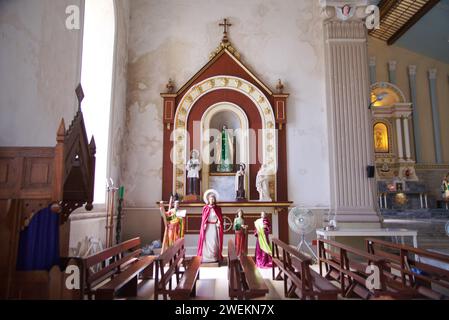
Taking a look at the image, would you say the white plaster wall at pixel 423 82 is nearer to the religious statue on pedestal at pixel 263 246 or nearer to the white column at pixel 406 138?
the white column at pixel 406 138

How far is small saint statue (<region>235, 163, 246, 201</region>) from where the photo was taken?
867 centimetres

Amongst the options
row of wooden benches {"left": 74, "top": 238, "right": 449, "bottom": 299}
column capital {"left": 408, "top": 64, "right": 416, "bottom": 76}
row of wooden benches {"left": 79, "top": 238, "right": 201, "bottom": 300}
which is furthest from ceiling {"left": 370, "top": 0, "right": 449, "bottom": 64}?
row of wooden benches {"left": 79, "top": 238, "right": 201, "bottom": 300}

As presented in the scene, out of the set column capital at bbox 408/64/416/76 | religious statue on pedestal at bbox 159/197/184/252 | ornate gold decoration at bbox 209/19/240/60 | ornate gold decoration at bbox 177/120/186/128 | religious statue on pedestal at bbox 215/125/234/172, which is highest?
column capital at bbox 408/64/416/76

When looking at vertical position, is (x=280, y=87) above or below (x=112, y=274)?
above

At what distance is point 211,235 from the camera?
7238 millimetres

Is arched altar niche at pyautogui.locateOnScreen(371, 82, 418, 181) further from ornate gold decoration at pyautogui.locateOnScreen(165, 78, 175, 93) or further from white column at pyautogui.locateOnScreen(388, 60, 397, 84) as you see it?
ornate gold decoration at pyautogui.locateOnScreen(165, 78, 175, 93)

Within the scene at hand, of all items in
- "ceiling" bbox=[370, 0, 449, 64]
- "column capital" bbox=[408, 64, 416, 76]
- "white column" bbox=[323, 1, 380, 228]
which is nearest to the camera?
"white column" bbox=[323, 1, 380, 228]

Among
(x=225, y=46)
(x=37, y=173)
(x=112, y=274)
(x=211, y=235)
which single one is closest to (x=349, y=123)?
(x=225, y=46)

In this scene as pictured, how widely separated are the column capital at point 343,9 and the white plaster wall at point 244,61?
0.44 meters

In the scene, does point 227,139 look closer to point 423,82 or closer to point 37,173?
point 37,173

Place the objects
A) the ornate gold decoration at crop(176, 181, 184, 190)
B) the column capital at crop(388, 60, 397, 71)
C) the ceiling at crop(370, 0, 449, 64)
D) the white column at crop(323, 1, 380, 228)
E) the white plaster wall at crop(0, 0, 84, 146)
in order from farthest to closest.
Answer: the column capital at crop(388, 60, 397, 71) → the ceiling at crop(370, 0, 449, 64) → the ornate gold decoration at crop(176, 181, 184, 190) → the white column at crop(323, 1, 380, 228) → the white plaster wall at crop(0, 0, 84, 146)

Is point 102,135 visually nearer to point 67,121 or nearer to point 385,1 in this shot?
point 67,121

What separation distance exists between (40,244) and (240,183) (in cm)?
556

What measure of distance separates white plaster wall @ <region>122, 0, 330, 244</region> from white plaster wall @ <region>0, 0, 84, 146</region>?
3.84 metres
